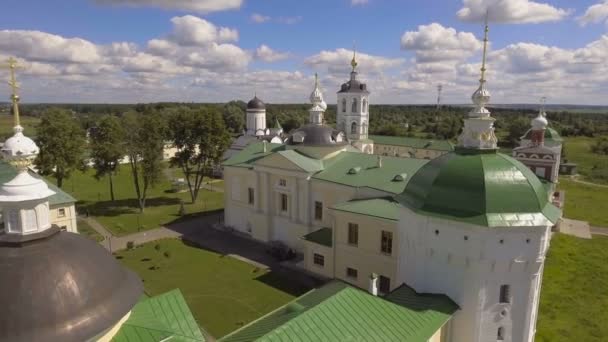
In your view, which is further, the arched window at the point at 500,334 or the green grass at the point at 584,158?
the green grass at the point at 584,158

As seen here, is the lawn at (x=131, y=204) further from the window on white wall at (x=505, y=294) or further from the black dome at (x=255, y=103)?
the window on white wall at (x=505, y=294)

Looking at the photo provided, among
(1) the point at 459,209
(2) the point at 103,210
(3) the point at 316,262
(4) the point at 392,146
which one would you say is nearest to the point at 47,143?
(2) the point at 103,210

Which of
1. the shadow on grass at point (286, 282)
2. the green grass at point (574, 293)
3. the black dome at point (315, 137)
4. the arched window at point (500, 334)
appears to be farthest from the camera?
the black dome at point (315, 137)

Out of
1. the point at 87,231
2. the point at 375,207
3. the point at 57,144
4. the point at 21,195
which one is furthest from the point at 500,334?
the point at 57,144

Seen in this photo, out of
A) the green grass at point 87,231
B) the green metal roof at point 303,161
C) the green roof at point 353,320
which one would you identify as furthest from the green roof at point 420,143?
the green roof at point 353,320

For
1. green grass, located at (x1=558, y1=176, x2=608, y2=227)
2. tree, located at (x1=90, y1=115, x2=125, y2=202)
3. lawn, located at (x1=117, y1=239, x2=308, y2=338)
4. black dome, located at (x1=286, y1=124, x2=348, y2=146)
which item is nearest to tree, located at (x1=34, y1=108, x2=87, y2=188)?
tree, located at (x1=90, y1=115, x2=125, y2=202)

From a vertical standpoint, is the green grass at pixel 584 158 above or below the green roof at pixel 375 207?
below

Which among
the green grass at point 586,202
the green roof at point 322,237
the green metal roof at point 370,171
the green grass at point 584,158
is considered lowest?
the green grass at point 586,202

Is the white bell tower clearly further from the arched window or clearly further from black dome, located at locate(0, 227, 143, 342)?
the arched window
